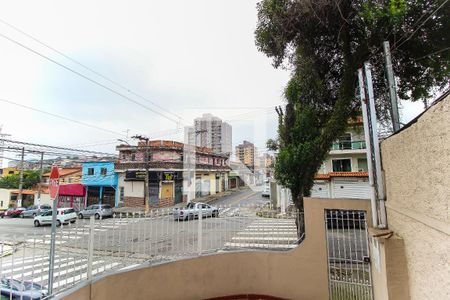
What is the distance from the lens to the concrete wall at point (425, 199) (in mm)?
1857

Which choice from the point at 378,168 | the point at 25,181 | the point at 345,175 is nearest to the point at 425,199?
the point at 378,168

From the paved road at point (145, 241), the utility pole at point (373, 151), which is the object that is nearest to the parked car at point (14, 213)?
the paved road at point (145, 241)

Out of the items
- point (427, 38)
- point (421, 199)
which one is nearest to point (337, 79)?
point (427, 38)

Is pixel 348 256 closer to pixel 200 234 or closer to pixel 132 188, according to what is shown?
pixel 200 234

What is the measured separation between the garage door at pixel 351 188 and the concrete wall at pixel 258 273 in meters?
16.2

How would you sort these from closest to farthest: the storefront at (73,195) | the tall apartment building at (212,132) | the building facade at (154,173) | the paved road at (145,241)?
the paved road at (145,241), the tall apartment building at (212,132), the building facade at (154,173), the storefront at (73,195)

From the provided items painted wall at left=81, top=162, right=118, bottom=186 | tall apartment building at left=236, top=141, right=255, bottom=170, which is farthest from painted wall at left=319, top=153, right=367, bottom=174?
painted wall at left=81, top=162, right=118, bottom=186

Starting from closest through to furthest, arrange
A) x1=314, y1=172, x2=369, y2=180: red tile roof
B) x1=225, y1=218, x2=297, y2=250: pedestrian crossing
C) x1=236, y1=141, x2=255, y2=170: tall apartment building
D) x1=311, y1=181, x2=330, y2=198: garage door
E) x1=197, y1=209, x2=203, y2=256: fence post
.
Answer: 1. x1=197, y1=209, x2=203, y2=256: fence post
2. x1=225, y1=218, x2=297, y2=250: pedestrian crossing
3. x1=314, y1=172, x2=369, y2=180: red tile roof
4. x1=311, y1=181, x2=330, y2=198: garage door
5. x1=236, y1=141, x2=255, y2=170: tall apartment building

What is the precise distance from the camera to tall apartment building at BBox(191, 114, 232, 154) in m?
24.2

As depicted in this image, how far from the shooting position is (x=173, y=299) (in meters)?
4.13

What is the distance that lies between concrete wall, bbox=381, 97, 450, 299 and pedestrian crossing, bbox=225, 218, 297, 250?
2.11m

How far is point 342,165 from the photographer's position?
22.6m

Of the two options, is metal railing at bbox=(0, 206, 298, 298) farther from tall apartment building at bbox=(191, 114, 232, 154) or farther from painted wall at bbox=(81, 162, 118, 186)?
painted wall at bbox=(81, 162, 118, 186)

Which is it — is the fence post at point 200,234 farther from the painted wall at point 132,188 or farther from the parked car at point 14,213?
the parked car at point 14,213
